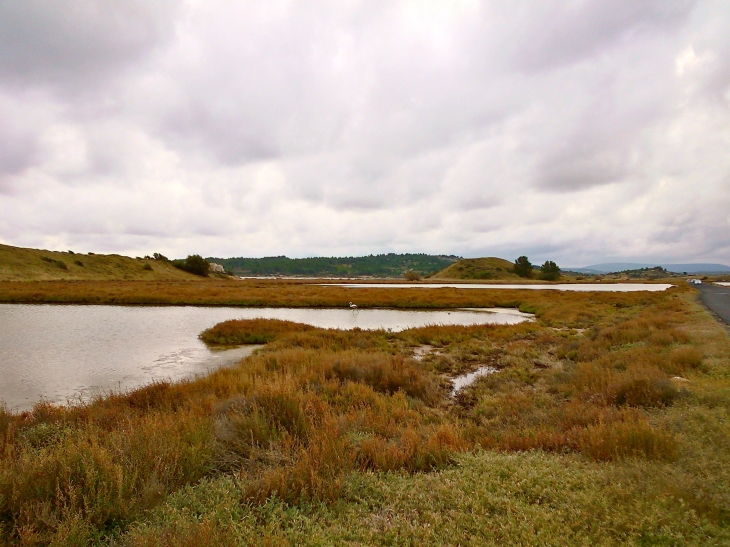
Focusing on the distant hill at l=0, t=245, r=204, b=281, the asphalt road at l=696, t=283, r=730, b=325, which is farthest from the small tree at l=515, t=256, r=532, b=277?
the distant hill at l=0, t=245, r=204, b=281

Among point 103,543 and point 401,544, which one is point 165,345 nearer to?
point 103,543

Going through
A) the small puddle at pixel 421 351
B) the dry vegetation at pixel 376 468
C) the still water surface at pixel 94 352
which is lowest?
the small puddle at pixel 421 351

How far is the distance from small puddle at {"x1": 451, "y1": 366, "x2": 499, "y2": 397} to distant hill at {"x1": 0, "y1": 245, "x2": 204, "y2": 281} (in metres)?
75.7

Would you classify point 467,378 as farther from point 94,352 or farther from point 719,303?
point 719,303

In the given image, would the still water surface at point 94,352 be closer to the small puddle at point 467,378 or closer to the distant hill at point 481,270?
the small puddle at point 467,378

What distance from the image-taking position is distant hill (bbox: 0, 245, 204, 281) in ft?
211

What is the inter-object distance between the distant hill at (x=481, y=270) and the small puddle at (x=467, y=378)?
138335 millimetres

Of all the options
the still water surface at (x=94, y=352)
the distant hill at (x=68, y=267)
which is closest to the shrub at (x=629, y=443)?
the still water surface at (x=94, y=352)

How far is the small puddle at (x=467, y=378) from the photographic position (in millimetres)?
13252

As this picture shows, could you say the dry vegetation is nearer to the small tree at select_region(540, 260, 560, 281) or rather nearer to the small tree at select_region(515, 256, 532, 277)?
the small tree at select_region(540, 260, 560, 281)

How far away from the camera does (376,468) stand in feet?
19.1

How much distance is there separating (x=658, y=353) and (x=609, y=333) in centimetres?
612

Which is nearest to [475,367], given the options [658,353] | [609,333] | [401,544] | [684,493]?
[658,353]

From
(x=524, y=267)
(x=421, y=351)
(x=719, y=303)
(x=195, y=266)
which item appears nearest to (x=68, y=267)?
(x=195, y=266)
